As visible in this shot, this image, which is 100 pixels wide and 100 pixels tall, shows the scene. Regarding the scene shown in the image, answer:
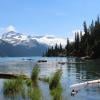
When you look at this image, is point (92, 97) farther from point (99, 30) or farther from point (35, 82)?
point (99, 30)

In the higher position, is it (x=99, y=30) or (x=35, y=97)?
(x=99, y=30)

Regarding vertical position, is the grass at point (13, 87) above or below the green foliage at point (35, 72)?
below

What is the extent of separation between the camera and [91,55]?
619ft

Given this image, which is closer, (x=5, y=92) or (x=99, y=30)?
(x=5, y=92)

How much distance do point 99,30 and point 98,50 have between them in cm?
1173

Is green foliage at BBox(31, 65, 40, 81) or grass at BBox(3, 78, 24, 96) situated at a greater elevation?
green foliage at BBox(31, 65, 40, 81)

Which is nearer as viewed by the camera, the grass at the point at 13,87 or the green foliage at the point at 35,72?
the grass at the point at 13,87

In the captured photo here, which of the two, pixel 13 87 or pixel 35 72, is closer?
pixel 13 87

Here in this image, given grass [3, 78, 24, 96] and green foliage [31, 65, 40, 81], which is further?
green foliage [31, 65, 40, 81]

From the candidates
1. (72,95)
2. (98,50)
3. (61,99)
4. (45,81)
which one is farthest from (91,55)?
(61,99)

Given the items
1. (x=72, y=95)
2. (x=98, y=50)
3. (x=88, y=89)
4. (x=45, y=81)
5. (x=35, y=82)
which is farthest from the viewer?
(x=98, y=50)

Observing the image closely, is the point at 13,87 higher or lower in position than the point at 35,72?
lower

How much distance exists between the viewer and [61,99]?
22.8 metres

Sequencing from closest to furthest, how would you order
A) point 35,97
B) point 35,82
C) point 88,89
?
point 35,97 → point 88,89 → point 35,82
